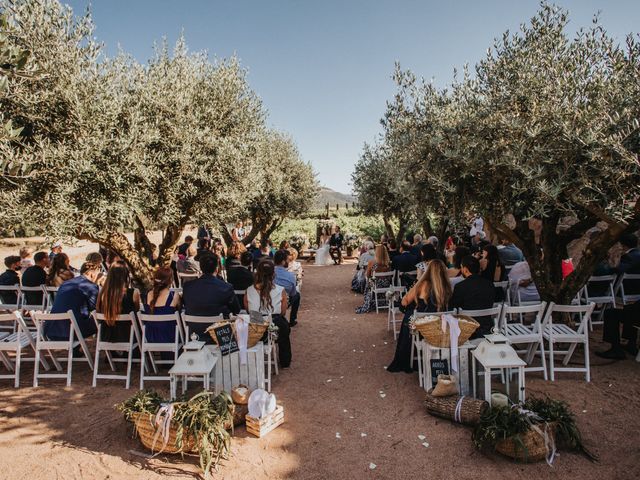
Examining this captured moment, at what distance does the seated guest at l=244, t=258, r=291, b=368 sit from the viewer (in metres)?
6.37

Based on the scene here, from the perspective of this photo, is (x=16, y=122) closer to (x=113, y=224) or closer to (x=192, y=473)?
(x=113, y=224)

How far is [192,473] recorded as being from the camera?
405cm

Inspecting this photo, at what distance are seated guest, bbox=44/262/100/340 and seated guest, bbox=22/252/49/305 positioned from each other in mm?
1827

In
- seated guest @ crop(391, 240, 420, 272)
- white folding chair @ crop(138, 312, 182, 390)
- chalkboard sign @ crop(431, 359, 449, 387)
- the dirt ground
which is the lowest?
the dirt ground

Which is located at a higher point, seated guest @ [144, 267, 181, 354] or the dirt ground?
seated guest @ [144, 267, 181, 354]

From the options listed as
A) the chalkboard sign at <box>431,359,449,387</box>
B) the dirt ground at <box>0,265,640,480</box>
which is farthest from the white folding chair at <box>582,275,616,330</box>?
the chalkboard sign at <box>431,359,449,387</box>

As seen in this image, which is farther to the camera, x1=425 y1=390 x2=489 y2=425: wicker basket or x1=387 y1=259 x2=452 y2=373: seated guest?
x1=387 y1=259 x2=452 y2=373: seated guest

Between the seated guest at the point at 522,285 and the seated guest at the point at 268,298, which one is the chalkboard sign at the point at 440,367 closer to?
the seated guest at the point at 268,298

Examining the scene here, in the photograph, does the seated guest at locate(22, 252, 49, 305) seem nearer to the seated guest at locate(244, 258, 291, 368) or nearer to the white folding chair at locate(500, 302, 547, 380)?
the seated guest at locate(244, 258, 291, 368)

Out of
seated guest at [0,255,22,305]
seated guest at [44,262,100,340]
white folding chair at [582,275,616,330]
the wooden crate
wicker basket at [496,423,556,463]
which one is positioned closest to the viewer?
wicker basket at [496,423,556,463]

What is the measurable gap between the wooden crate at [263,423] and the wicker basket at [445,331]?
1.94 m

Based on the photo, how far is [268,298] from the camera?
643 cm

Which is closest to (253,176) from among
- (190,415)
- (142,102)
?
(142,102)

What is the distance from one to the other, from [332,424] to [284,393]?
1.08 m
